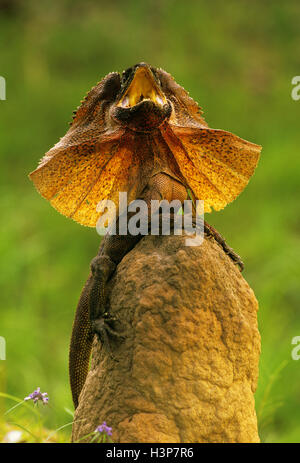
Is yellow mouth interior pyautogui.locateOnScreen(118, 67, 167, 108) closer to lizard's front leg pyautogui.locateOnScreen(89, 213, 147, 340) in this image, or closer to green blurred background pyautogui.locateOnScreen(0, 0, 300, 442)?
lizard's front leg pyautogui.locateOnScreen(89, 213, 147, 340)

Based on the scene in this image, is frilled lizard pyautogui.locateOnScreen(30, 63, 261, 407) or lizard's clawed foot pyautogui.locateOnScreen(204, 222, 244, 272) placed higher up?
frilled lizard pyautogui.locateOnScreen(30, 63, 261, 407)

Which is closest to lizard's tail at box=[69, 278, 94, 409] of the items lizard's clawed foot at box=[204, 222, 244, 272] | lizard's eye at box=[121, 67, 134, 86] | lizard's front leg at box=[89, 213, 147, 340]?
lizard's front leg at box=[89, 213, 147, 340]

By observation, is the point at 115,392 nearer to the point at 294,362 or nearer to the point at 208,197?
the point at 208,197

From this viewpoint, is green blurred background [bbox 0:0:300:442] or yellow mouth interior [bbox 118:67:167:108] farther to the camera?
green blurred background [bbox 0:0:300:442]

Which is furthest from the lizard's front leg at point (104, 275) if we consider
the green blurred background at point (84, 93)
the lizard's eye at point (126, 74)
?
the green blurred background at point (84, 93)

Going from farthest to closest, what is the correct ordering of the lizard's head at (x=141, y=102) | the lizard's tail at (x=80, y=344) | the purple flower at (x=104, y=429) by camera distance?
the lizard's tail at (x=80, y=344), the lizard's head at (x=141, y=102), the purple flower at (x=104, y=429)

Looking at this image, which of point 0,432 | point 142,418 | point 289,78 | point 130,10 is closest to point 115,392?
point 142,418

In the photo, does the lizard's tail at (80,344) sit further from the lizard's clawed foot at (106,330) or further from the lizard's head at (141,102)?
the lizard's head at (141,102)

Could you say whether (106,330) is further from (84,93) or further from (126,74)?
(84,93)
